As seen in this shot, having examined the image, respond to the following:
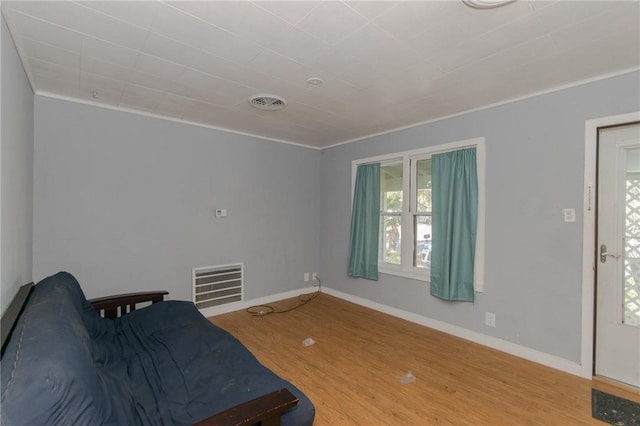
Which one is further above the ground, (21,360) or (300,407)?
(21,360)

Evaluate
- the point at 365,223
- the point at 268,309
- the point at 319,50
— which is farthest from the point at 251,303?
the point at 319,50

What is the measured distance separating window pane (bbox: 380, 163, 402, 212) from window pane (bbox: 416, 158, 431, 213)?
0.27 meters

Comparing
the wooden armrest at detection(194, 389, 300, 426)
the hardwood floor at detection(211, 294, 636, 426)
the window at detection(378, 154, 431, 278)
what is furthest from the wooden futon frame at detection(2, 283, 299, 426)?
the window at detection(378, 154, 431, 278)

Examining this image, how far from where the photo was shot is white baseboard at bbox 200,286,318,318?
3.79 meters

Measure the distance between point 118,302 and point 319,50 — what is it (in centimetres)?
251

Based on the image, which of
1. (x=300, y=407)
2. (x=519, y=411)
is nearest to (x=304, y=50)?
(x=300, y=407)

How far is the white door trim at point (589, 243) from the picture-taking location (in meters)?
2.44

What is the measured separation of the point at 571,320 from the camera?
2.53 metres

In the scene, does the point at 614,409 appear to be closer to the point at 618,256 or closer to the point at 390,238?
the point at 618,256

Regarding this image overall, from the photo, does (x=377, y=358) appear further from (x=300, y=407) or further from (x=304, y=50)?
(x=304, y=50)

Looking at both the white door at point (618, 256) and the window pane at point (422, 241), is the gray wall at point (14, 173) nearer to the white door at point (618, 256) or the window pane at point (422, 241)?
the window pane at point (422, 241)

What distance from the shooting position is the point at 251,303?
413 centimetres

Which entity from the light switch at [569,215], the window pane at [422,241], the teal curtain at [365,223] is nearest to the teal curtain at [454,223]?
the window pane at [422,241]

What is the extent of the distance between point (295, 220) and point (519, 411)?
339 cm
